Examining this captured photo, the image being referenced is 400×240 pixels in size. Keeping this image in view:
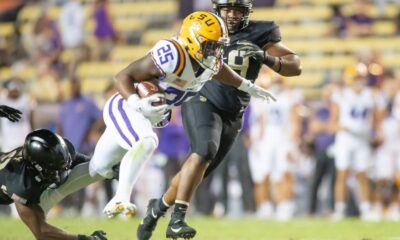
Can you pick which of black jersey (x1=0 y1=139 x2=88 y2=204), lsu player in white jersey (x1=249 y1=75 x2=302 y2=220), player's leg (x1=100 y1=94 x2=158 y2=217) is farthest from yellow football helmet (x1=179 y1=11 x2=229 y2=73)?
lsu player in white jersey (x1=249 y1=75 x2=302 y2=220)

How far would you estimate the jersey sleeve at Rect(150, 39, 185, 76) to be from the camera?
230 inches

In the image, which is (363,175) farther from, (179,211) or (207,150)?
(179,211)

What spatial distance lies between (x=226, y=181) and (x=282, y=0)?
4.36 m

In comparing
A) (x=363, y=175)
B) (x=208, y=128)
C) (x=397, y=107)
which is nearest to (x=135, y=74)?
(x=208, y=128)

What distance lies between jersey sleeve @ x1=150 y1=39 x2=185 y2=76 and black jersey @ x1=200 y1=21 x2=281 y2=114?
3.04ft

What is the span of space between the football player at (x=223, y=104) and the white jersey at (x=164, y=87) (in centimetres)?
43

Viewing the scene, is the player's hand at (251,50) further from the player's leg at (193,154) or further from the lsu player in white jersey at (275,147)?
the lsu player in white jersey at (275,147)

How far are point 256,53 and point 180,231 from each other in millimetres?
1463

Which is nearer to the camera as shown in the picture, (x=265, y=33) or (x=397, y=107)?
(x=265, y=33)

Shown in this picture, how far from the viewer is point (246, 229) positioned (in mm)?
8984

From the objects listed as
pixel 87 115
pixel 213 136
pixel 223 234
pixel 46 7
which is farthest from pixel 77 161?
pixel 46 7

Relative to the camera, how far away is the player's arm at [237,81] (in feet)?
21.2

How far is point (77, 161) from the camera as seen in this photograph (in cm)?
643

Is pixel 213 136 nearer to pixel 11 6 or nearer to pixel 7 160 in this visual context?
pixel 7 160
